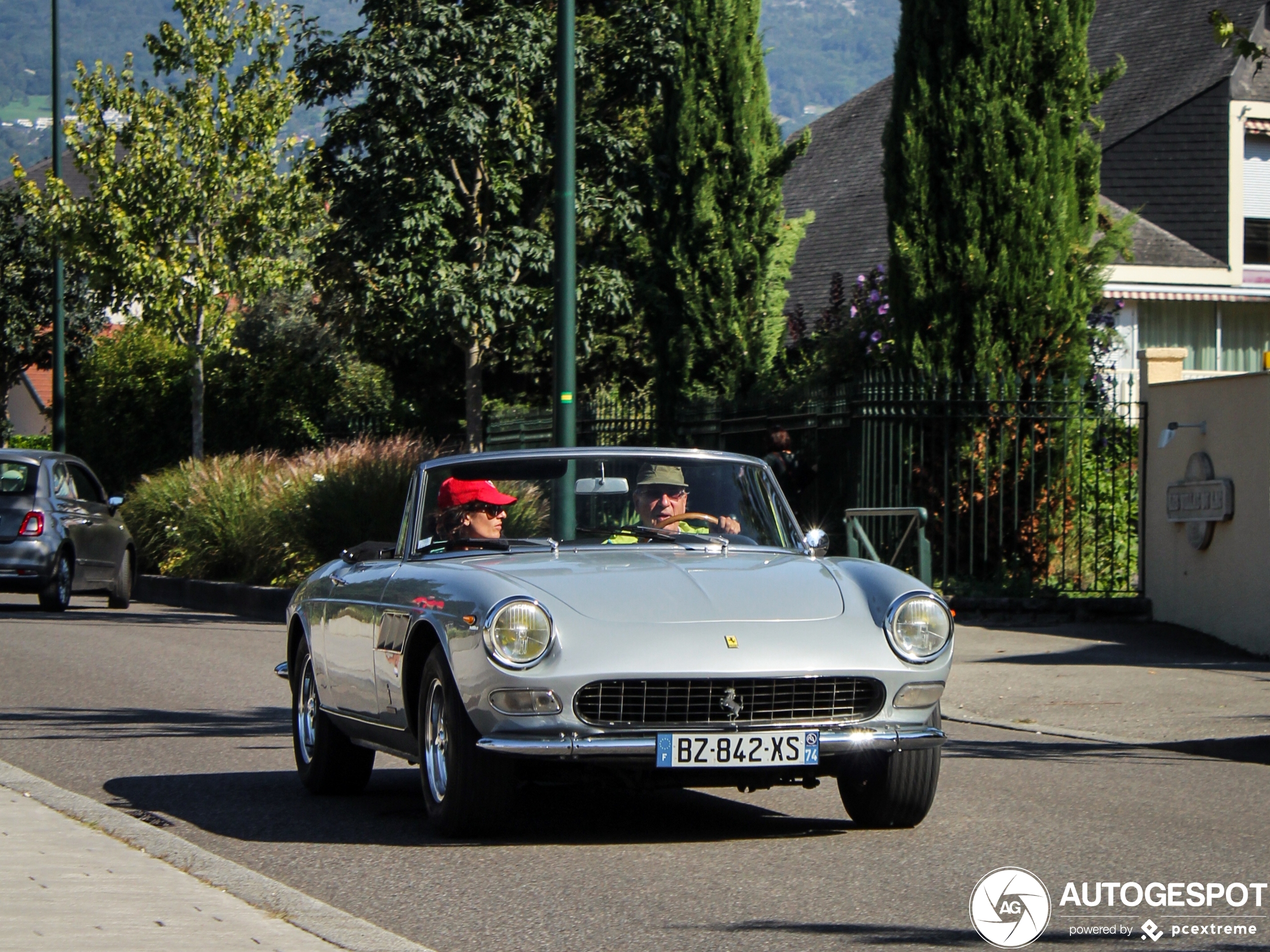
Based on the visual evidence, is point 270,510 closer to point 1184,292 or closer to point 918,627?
point 1184,292

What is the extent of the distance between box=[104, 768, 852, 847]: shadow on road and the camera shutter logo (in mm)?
1181

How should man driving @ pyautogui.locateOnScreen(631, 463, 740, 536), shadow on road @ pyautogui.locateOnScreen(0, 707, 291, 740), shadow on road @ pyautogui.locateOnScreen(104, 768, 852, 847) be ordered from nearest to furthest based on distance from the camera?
1. shadow on road @ pyautogui.locateOnScreen(104, 768, 852, 847)
2. man driving @ pyautogui.locateOnScreen(631, 463, 740, 536)
3. shadow on road @ pyautogui.locateOnScreen(0, 707, 291, 740)

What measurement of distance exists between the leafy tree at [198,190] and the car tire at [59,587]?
A: 7.74 meters

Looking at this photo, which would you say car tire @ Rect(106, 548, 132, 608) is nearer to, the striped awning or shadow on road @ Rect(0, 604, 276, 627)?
shadow on road @ Rect(0, 604, 276, 627)

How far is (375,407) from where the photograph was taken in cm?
3231

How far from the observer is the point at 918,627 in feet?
22.0

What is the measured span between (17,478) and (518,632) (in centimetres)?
1503

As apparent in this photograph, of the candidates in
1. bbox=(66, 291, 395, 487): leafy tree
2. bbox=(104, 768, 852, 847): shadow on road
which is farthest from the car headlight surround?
bbox=(66, 291, 395, 487): leafy tree

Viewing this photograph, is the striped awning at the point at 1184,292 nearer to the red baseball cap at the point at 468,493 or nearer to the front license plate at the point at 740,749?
the red baseball cap at the point at 468,493

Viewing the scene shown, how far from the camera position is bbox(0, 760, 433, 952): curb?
5.05 m

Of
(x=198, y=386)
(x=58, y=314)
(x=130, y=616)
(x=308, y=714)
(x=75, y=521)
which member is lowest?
(x=130, y=616)

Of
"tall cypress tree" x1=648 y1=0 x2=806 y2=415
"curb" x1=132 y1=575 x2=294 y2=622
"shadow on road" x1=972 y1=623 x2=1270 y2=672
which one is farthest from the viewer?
"tall cypress tree" x1=648 y1=0 x2=806 y2=415

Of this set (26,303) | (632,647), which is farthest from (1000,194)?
(26,303)

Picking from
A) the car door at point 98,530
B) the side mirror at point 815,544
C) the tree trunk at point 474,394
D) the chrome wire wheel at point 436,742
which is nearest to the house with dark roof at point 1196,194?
the tree trunk at point 474,394
